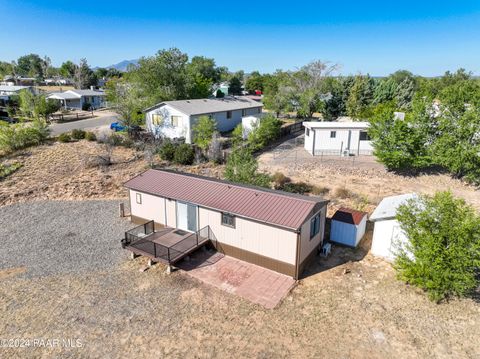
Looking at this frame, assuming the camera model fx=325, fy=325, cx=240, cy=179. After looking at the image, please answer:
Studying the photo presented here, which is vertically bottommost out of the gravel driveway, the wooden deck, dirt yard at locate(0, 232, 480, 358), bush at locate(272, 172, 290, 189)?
dirt yard at locate(0, 232, 480, 358)

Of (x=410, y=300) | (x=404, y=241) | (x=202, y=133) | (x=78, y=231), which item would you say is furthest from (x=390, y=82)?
(x=78, y=231)

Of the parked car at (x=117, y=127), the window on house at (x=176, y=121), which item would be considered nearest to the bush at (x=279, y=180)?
the window on house at (x=176, y=121)

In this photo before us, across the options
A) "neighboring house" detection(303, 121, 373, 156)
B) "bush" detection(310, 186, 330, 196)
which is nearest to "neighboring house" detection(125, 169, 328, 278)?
"bush" detection(310, 186, 330, 196)

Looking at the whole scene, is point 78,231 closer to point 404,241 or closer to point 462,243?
point 404,241

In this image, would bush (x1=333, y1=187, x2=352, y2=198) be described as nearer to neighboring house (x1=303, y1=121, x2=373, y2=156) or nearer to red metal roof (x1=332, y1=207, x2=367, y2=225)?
red metal roof (x1=332, y1=207, x2=367, y2=225)

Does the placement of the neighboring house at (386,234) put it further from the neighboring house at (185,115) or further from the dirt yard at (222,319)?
the neighboring house at (185,115)

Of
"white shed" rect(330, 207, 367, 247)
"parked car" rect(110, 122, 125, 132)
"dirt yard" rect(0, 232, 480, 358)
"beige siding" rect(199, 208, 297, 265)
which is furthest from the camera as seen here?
"parked car" rect(110, 122, 125, 132)
